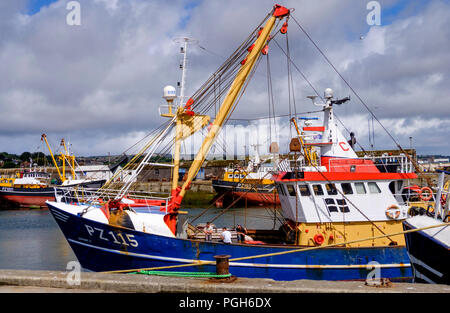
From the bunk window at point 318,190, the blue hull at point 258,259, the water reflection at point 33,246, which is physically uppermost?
the bunk window at point 318,190

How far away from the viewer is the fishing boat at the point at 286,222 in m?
12.5

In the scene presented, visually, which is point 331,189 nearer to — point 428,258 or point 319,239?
point 319,239

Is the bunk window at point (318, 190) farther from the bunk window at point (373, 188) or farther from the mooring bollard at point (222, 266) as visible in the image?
the mooring bollard at point (222, 266)

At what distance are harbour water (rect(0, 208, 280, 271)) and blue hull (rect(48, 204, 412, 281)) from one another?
2142mm

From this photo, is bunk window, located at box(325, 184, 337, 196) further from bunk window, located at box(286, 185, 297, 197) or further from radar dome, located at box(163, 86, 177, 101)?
→ radar dome, located at box(163, 86, 177, 101)

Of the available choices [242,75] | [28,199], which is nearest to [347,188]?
[242,75]

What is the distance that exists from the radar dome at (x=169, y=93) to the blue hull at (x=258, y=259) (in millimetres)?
4891

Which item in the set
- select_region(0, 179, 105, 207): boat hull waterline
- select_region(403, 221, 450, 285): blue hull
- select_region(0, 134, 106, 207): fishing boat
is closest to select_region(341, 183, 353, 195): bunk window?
select_region(403, 221, 450, 285): blue hull

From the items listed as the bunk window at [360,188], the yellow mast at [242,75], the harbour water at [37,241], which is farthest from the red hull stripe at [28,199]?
the bunk window at [360,188]

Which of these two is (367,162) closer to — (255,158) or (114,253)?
(114,253)

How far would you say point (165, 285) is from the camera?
6.40 meters

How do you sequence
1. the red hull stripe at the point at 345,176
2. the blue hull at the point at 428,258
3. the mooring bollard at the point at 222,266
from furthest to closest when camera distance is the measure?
the red hull stripe at the point at 345,176, the blue hull at the point at 428,258, the mooring bollard at the point at 222,266

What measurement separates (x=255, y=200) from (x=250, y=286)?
36884mm
